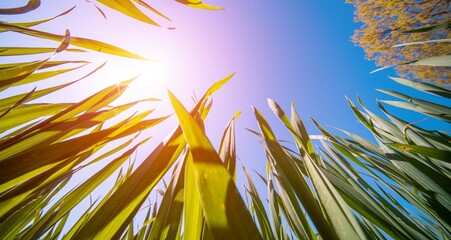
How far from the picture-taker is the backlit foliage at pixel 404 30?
4.14 m

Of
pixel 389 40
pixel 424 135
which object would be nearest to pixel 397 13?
pixel 389 40

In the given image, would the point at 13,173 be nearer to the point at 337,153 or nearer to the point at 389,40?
the point at 337,153

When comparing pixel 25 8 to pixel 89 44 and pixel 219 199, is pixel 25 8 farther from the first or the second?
pixel 219 199

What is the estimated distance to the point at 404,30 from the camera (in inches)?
177

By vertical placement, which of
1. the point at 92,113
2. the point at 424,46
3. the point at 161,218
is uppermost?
the point at 424,46

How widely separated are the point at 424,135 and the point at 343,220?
0.47m

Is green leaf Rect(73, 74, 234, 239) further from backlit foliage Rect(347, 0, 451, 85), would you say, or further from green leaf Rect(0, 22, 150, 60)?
backlit foliage Rect(347, 0, 451, 85)

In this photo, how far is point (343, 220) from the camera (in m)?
0.17

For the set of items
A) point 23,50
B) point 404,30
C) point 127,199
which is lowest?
point 127,199

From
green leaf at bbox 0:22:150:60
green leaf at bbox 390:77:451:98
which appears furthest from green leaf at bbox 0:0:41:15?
green leaf at bbox 390:77:451:98

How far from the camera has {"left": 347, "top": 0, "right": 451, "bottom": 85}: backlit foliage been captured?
13.6 feet

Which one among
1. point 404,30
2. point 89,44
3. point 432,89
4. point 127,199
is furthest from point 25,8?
point 404,30

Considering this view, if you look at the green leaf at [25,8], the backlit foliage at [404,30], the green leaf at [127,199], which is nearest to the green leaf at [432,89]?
Answer: the green leaf at [127,199]

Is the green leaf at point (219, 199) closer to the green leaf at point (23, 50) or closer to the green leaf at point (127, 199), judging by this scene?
the green leaf at point (127, 199)
